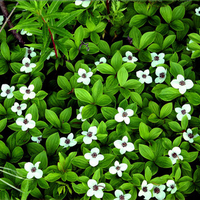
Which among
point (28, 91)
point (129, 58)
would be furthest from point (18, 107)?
point (129, 58)

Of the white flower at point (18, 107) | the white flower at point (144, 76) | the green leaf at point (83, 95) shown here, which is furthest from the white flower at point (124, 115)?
the white flower at point (18, 107)

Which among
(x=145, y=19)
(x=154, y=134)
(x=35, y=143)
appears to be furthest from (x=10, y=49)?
(x=154, y=134)

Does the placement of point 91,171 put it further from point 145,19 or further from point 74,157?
point 145,19

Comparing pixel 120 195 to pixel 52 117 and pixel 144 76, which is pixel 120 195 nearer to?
pixel 52 117

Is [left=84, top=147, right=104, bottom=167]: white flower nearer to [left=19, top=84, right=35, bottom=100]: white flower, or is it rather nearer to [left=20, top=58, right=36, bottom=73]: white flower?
[left=19, top=84, right=35, bottom=100]: white flower

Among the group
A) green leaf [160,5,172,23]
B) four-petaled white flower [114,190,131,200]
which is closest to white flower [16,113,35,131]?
four-petaled white flower [114,190,131,200]

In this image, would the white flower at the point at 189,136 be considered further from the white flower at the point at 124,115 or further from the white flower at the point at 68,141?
the white flower at the point at 68,141
